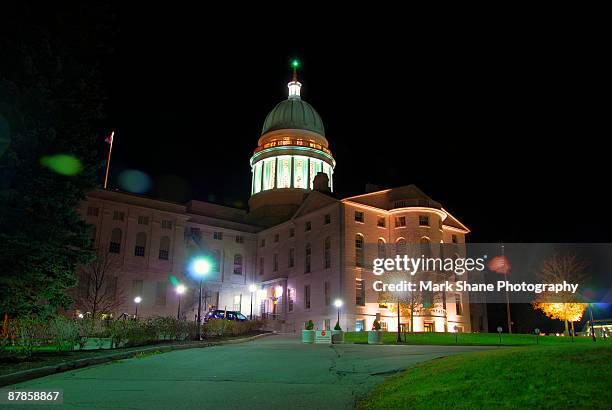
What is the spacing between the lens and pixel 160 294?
59.1 meters

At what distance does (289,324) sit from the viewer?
5741cm

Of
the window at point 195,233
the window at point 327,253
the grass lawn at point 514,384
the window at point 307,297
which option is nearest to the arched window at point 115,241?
the window at point 195,233

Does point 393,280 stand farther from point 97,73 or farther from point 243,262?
point 97,73

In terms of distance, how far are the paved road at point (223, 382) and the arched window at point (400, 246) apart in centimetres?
3598

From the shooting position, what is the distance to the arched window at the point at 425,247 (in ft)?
178

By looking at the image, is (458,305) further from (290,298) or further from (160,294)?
(160,294)

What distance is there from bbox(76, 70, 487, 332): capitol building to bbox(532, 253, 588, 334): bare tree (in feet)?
29.9

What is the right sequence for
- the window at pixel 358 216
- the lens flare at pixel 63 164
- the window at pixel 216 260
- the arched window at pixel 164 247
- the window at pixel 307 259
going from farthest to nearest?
1. the window at pixel 216 260
2. the arched window at pixel 164 247
3. the window at pixel 307 259
4. the window at pixel 358 216
5. the lens flare at pixel 63 164

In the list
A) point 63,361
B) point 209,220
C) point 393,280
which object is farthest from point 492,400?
point 209,220

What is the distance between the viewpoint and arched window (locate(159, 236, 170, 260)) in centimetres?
6044

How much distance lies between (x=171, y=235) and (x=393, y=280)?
27547mm

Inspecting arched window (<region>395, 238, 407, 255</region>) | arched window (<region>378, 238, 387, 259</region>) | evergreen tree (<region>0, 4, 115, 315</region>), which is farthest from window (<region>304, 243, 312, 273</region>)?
evergreen tree (<region>0, 4, 115, 315</region>)

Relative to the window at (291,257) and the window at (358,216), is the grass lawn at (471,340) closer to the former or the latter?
the window at (358,216)

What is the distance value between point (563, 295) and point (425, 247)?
13.7 m
